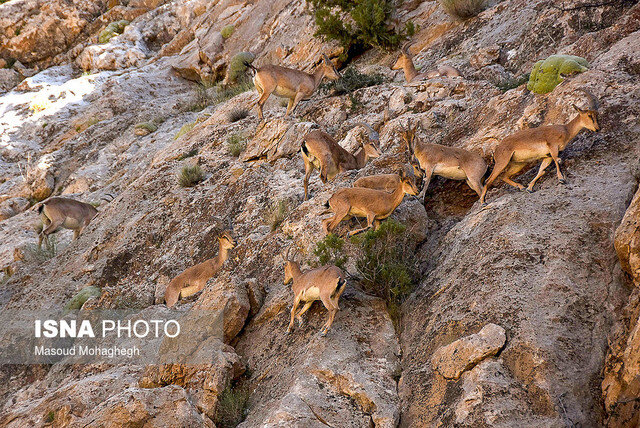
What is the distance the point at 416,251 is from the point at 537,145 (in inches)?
90.6

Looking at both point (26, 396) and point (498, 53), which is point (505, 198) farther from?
point (26, 396)

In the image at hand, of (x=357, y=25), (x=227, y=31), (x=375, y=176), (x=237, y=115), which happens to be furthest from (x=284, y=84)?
(x=227, y=31)

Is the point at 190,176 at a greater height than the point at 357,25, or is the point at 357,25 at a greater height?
the point at 357,25

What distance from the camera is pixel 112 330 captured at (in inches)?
401

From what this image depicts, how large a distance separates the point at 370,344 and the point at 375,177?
3.56 m

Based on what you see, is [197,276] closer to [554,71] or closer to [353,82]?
[353,82]

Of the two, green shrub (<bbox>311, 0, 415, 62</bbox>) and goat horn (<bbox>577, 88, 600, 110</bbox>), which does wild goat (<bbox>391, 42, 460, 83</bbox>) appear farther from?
goat horn (<bbox>577, 88, 600, 110</bbox>)

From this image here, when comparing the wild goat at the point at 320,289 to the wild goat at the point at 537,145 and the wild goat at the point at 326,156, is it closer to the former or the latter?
the wild goat at the point at 537,145

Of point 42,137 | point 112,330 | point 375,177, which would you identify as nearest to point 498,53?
point 375,177

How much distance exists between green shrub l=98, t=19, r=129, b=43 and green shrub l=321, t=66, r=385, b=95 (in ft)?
57.8

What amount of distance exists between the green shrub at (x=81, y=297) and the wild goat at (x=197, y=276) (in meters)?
1.88

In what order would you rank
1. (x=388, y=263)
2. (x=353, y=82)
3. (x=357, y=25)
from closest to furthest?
(x=388, y=263)
(x=353, y=82)
(x=357, y=25)

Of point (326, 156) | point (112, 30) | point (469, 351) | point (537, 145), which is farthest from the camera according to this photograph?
point (112, 30)

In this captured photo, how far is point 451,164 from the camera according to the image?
29.9 feet
